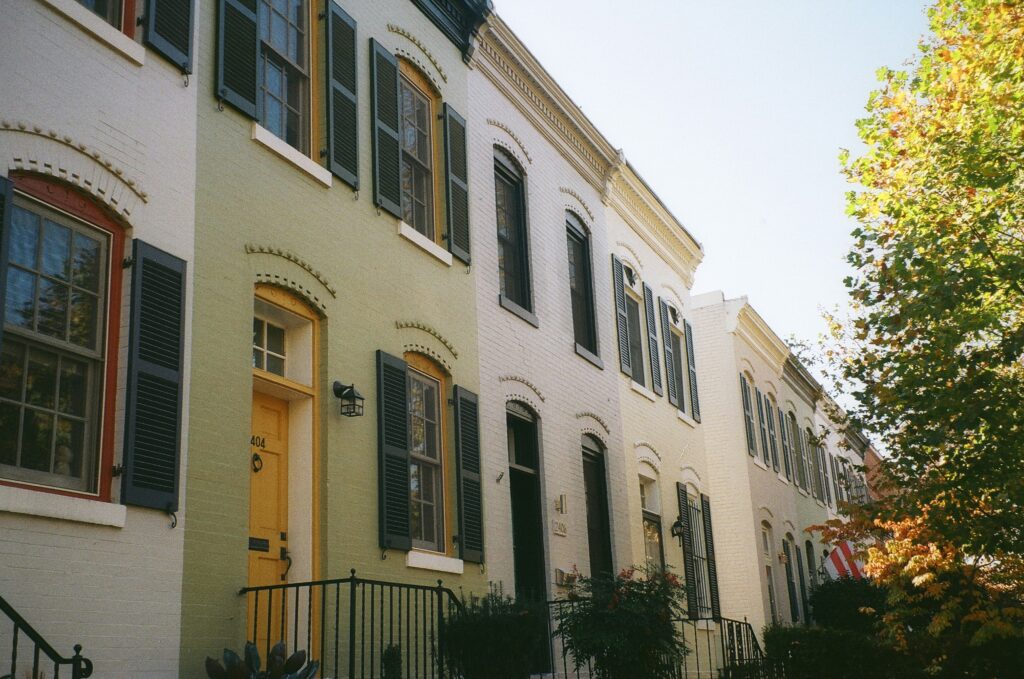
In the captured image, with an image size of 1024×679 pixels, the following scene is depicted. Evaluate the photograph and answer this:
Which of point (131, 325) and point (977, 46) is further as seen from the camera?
point (977, 46)

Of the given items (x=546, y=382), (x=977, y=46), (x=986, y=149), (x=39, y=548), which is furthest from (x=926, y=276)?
(x=39, y=548)

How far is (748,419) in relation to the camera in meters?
24.6

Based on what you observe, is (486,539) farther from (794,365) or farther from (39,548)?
(794,365)

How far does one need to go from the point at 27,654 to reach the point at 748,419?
20.4 metres

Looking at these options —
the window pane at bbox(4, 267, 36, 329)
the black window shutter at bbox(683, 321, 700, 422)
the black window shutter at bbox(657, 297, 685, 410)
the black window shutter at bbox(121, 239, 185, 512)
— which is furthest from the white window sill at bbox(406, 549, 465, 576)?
the black window shutter at bbox(683, 321, 700, 422)

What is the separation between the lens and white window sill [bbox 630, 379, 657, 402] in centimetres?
1703

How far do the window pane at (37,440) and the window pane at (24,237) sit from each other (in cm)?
95

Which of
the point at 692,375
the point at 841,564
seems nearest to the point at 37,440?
the point at 692,375

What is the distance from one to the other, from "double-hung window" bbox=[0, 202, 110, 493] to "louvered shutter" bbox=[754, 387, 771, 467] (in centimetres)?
2075

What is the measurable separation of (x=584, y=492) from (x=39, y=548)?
9.00m

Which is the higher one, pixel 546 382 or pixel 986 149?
pixel 986 149

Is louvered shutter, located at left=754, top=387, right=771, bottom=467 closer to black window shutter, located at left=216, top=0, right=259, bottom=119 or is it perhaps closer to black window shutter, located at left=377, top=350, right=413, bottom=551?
black window shutter, located at left=377, top=350, right=413, bottom=551

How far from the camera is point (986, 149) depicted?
470 inches

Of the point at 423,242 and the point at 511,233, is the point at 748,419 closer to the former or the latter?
the point at 511,233
